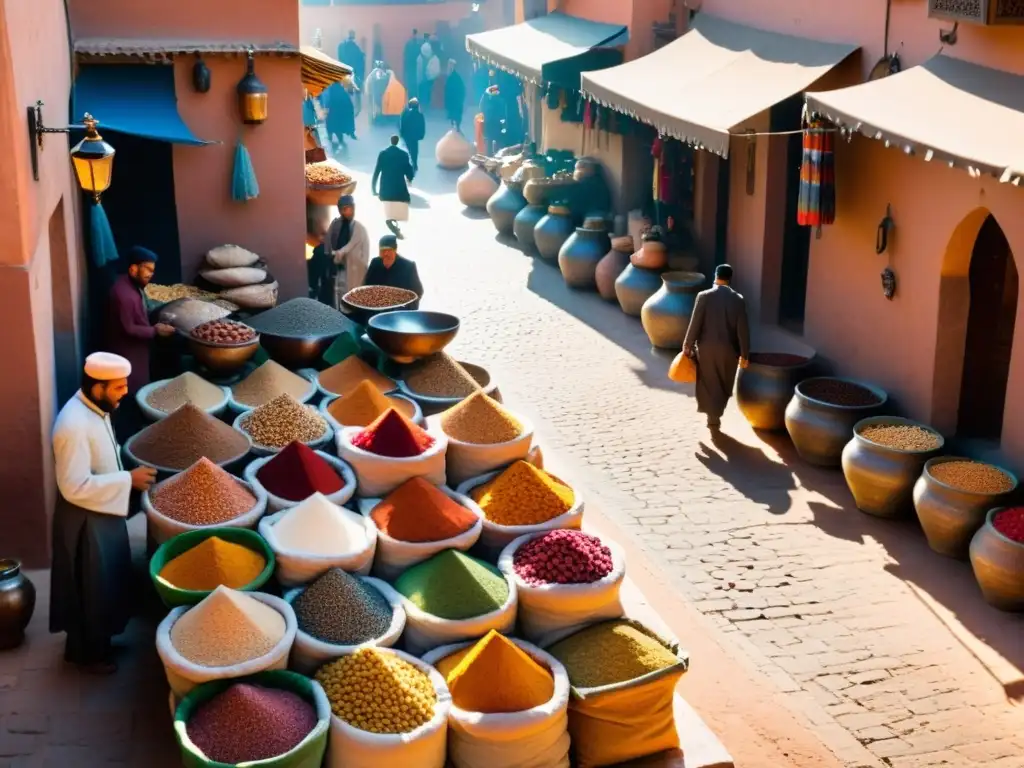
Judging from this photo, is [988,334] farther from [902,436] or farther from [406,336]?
[406,336]

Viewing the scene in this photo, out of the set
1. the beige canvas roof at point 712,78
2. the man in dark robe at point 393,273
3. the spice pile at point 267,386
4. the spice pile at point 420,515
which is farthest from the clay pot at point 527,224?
the spice pile at point 420,515

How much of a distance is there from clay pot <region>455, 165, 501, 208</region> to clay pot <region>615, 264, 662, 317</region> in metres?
7.14

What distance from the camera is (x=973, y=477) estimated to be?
9008 mm

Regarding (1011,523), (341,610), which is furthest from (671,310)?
(341,610)

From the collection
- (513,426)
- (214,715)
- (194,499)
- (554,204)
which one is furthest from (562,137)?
(214,715)

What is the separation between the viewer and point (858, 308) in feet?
37.8

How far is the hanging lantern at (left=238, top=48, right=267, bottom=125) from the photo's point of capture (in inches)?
460

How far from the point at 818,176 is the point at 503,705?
6.84 metres

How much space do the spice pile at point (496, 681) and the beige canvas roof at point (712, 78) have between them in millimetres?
6670

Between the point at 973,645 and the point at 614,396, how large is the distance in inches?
209

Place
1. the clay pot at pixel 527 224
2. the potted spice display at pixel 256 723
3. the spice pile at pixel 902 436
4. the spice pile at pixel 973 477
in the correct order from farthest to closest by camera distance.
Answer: the clay pot at pixel 527 224 < the spice pile at pixel 902 436 < the spice pile at pixel 973 477 < the potted spice display at pixel 256 723

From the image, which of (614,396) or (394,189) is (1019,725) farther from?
(394,189)

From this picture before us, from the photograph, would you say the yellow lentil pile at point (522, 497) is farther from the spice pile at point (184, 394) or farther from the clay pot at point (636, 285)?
the clay pot at point (636, 285)

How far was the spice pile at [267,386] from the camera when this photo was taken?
9117mm
